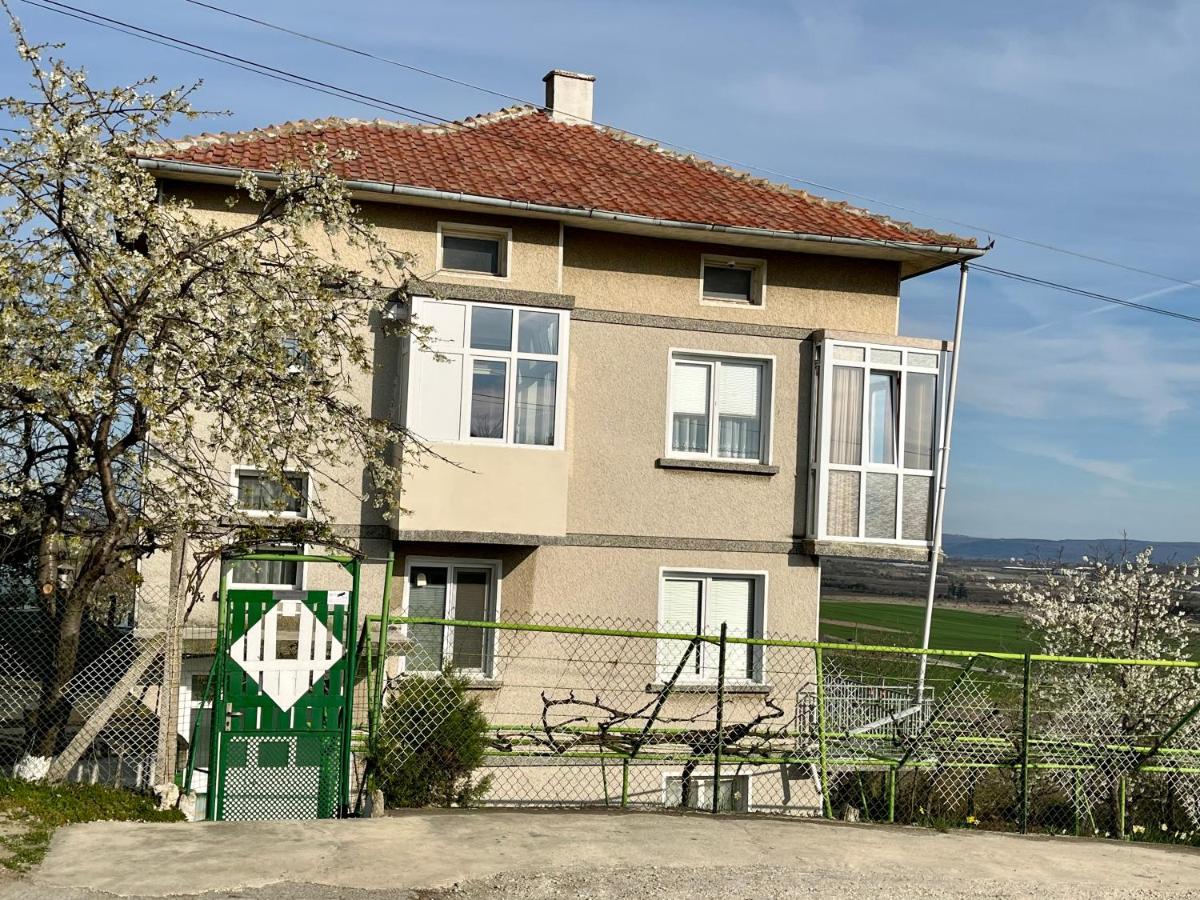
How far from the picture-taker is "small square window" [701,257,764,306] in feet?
56.0

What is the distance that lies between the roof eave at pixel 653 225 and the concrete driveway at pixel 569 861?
25.7 feet

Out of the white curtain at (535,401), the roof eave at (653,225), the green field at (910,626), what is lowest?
the green field at (910,626)

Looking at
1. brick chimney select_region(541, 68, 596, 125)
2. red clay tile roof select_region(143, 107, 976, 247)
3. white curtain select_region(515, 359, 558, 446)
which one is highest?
brick chimney select_region(541, 68, 596, 125)

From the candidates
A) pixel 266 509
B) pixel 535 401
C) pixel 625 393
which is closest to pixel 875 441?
pixel 625 393

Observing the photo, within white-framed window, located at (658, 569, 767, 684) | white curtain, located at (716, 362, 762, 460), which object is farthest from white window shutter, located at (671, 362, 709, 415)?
white-framed window, located at (658, 569, 767, 684)

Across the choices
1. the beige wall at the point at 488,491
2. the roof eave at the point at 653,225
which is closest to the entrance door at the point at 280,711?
the beige wall at the point at 488,491

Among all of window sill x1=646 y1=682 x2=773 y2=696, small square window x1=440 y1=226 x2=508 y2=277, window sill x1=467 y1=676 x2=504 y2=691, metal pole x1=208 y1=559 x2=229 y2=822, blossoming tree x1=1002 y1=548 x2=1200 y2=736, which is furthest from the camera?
blossoming tree x1=1002 y1=548 x2=1200 y2=736

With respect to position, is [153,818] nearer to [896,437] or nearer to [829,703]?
[829,703]

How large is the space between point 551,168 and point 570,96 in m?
3.39

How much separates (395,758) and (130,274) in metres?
4.58

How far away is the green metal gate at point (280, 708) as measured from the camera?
368 inches

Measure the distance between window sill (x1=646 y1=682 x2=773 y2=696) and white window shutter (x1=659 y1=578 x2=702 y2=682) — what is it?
0.21 m

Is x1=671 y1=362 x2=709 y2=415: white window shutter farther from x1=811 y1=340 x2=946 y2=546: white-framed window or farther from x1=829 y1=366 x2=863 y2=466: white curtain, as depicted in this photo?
x1=829 y1=366 x2=863 y2=466: white curtain

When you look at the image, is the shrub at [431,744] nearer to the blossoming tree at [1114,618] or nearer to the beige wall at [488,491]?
the beige wall at [488,491]
